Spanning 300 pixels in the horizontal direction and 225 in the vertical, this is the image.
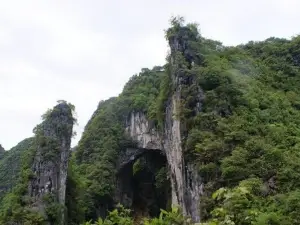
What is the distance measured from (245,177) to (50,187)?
13.0 metres

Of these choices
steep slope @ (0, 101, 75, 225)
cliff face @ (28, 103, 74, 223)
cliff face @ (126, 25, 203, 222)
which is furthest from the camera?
cliff face @ (28, 103, 74, 223)

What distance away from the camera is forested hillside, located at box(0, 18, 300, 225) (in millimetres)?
12609

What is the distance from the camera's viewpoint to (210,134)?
16.8 m

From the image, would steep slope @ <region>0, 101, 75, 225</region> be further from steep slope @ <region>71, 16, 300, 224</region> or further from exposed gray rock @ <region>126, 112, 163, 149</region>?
exposed gray rock @ <region>126, 112, 163, 149</region>

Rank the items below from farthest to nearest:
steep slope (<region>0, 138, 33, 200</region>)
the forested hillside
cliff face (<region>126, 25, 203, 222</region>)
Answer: steep slope (<region>0, 138, 33, 200</region>) → cliff face (<region>126, 25, 203, 222</region>) → the forested hillside

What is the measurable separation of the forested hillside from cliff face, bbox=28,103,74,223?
1727 mm

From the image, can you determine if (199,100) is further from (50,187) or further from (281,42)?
(281,42)

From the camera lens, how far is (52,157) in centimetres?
2438

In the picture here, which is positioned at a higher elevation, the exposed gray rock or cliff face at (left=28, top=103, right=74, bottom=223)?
the exposed gray rock

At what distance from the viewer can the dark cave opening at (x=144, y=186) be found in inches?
1334

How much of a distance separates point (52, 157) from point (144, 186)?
13.6 meters

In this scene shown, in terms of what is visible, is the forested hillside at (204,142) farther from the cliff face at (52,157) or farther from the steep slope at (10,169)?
the steep slope at (10,169)

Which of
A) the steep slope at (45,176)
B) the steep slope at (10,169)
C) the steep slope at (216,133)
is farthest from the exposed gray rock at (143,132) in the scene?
the steep slope at (10,169)

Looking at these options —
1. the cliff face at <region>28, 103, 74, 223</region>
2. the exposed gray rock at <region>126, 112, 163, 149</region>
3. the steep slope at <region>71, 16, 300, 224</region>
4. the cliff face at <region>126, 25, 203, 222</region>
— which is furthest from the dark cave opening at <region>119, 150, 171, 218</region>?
the cliff face at <region>28, 103, 74, 223</region>
